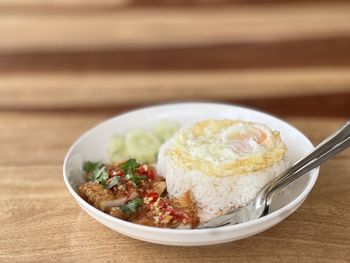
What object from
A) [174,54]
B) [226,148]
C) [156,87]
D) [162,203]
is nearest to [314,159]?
[226,148]

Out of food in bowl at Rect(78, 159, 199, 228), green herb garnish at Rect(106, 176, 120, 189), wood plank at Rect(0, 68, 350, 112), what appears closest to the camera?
food in bowl at Rect(78, 159, 199, 228)

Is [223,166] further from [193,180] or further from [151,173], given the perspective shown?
[151,173]

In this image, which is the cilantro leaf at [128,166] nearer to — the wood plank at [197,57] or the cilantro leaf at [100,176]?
the cilantro leaf at [100,176]

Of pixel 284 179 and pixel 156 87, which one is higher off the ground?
pixel 284 179

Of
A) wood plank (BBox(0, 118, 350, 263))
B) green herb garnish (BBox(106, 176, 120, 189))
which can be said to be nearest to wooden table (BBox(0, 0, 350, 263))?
wood plank (BBox(0, 118, 350, 263))

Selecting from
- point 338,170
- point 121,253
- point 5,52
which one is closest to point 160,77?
point 5,52

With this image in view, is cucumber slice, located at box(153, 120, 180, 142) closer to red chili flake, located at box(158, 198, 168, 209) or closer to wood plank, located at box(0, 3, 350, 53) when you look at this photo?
red chili flake, located at box(158, 198, 168, 209)

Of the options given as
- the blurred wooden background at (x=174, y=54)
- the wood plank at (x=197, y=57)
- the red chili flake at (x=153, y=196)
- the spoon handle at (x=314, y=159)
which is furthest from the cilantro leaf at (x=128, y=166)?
the wood plank at (x=197, y=57)
